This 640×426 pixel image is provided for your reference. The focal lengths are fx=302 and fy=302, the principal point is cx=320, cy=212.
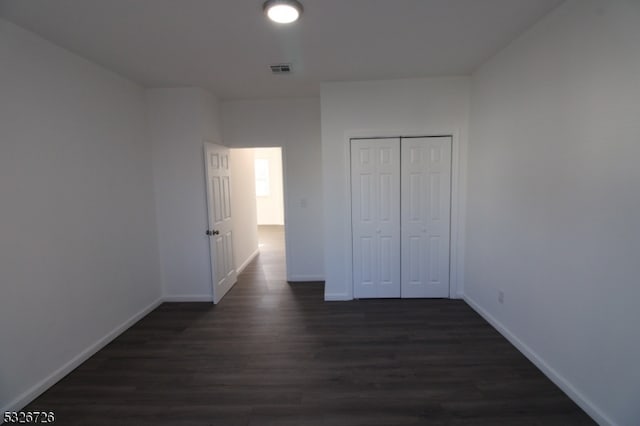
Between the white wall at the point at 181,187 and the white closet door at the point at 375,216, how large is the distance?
6.39 ft

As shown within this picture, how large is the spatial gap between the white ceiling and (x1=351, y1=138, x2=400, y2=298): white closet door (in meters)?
0.90

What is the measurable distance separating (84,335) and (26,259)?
910mm

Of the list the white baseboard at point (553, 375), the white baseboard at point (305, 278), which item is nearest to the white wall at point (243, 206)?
the white baseboard at point (305, 278)

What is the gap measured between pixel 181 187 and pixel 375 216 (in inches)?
98.3

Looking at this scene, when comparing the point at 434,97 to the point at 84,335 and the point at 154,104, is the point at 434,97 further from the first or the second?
the point at 84,335

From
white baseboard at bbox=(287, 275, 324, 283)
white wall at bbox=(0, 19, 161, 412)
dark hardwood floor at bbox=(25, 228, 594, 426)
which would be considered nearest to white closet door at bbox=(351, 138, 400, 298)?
dark hardwood floor at bbox=(25, 228, 594, 426)

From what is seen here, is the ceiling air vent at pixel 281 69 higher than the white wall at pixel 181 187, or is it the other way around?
the ceiling air vent at pixel 281 69

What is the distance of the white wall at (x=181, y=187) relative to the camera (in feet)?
12.3

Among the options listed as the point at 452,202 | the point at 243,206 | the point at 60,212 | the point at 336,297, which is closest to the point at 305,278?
the point at 336,297

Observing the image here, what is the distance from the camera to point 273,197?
34.3 feet

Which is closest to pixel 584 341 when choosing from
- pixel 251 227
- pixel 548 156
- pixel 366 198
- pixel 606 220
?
pixel 606 220

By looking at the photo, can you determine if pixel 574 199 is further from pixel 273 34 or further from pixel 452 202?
pixel 273 34

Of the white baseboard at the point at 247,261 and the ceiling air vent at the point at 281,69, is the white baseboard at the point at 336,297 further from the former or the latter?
the ceiling air vent at the point at 281,69

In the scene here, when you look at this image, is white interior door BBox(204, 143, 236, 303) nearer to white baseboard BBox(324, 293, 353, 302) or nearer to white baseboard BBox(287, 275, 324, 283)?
white baseboard BBox(287, 275, 324, 283)
